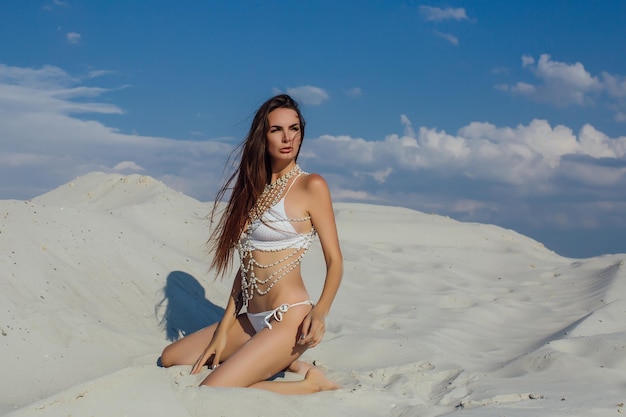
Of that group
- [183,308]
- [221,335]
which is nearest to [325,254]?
[221,335]

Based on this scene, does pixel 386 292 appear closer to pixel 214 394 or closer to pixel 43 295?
pixel 43 295

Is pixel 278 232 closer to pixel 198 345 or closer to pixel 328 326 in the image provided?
pixel 198 345

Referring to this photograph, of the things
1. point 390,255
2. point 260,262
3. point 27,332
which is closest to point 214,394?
point 260,262

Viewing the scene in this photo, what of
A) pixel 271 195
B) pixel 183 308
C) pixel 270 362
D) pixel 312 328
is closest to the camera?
pixel 312 328

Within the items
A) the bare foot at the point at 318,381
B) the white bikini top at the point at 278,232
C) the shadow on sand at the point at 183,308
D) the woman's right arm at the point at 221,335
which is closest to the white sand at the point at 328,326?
the shadow on sand at the point at 183,308

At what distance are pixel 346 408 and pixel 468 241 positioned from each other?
8.88 m

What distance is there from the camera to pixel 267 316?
4316mm

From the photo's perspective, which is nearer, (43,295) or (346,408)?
(346,408)

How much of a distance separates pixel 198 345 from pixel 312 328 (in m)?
0.95

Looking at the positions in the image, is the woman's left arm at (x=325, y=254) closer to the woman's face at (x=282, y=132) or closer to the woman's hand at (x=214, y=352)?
the woman's face at (x=282, y=132)

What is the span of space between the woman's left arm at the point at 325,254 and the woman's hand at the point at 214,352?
594 mm

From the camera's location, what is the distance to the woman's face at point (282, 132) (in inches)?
174

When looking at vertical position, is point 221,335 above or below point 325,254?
below

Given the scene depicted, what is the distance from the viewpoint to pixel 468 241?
12469 mm
